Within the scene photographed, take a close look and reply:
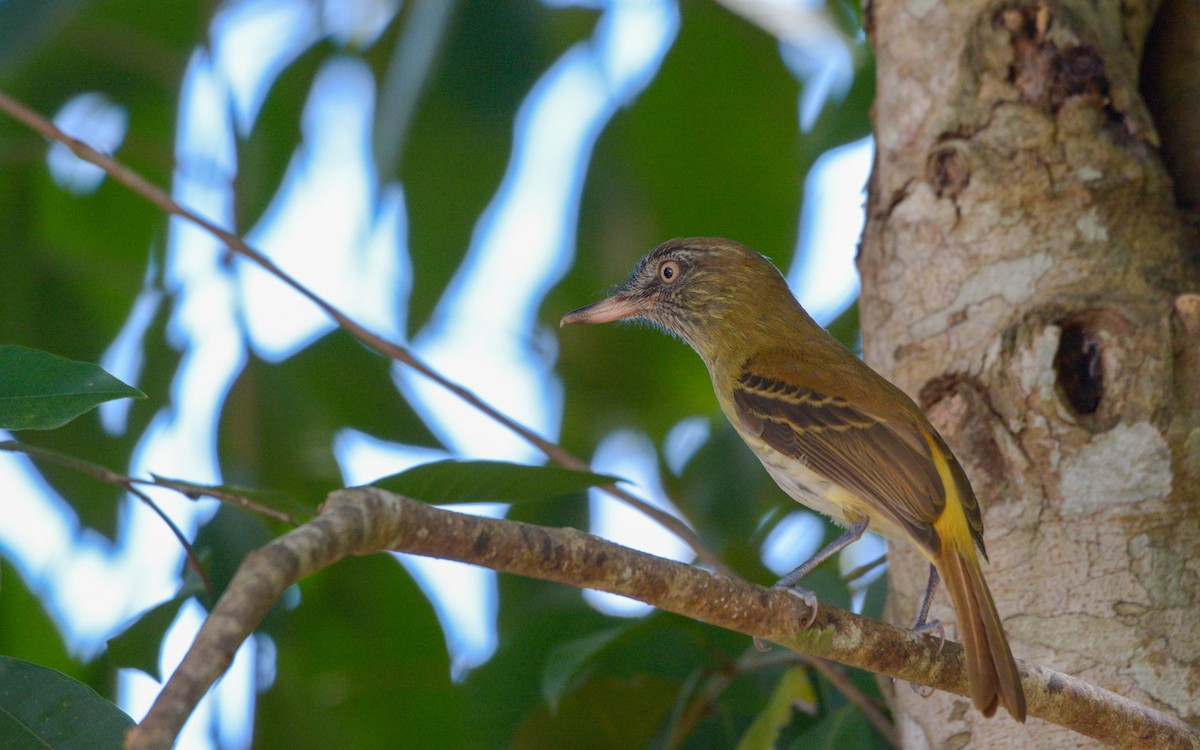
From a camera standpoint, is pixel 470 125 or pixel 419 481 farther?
pixel 470 125

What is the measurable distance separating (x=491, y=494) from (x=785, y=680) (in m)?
1.12

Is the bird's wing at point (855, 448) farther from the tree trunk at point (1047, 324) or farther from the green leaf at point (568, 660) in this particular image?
the green leaf at point (568, 660)

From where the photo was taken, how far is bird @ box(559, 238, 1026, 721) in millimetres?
2508

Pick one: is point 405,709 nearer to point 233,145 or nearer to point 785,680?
point 785,680

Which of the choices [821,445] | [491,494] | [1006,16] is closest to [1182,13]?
[1006,16]

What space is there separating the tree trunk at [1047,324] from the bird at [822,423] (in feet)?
0.41

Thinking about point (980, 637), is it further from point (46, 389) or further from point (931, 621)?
point (46, 389)

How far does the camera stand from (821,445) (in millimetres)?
3018

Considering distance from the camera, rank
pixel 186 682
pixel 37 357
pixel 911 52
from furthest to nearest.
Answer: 1. pixel 911 52
2. pixel 37 357
3. pixel 186 682

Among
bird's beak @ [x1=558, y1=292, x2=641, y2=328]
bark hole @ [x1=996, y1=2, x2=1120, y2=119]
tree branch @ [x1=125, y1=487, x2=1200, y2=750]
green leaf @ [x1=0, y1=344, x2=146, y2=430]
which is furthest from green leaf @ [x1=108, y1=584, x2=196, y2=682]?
bark hole @ [x1=996, y1=2, x2=1120, y2=119]

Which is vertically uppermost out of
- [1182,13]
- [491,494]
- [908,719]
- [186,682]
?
[1182,13]

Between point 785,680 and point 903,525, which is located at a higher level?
point 903,525

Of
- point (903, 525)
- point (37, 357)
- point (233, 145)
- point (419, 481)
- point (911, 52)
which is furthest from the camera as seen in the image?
point (233, 145)

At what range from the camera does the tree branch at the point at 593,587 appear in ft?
4.12
